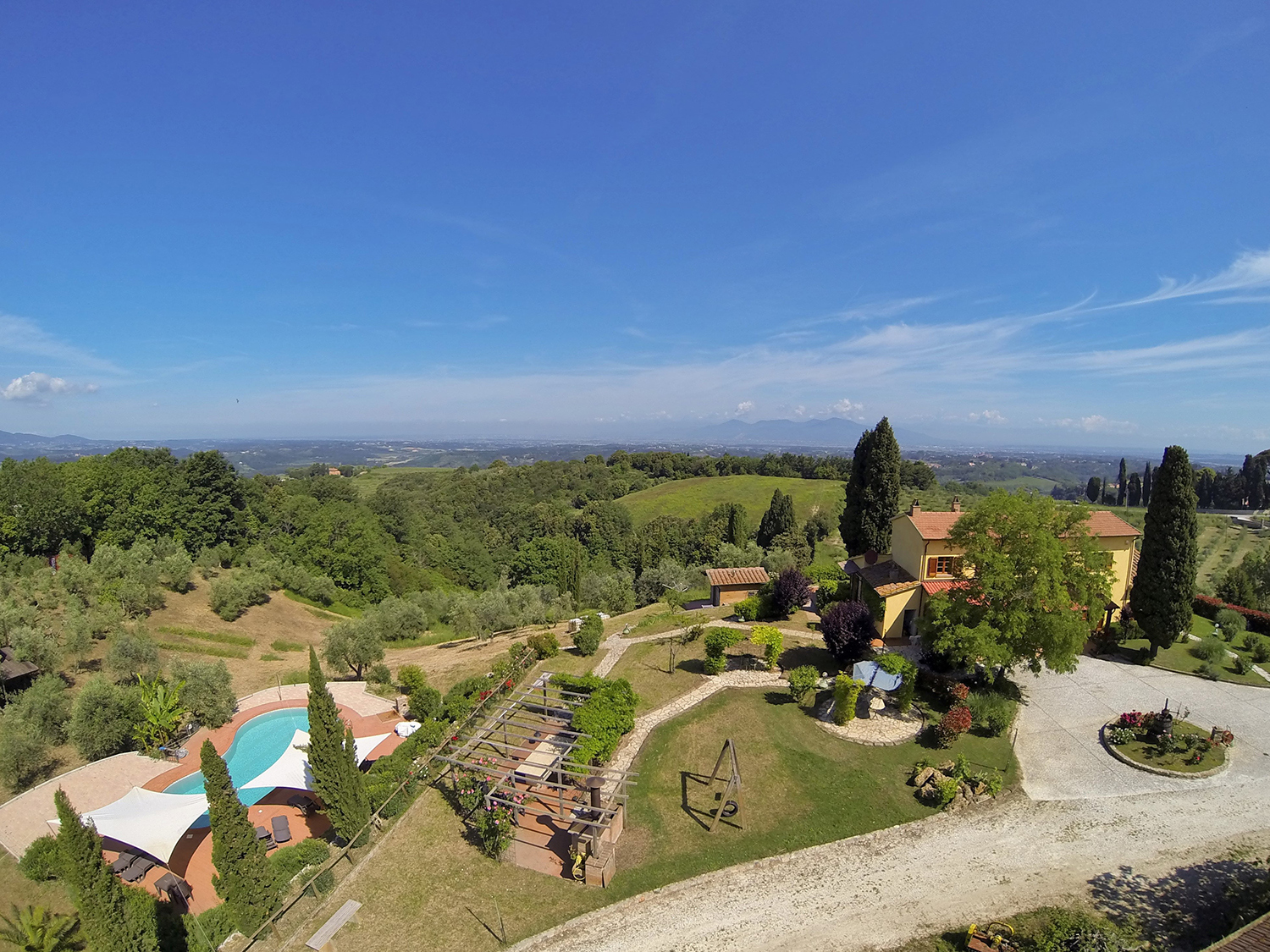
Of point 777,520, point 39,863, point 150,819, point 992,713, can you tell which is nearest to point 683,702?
Answer: point 992,713

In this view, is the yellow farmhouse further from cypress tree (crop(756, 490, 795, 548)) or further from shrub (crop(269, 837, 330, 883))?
cypress tree (crop(756, 490, 795, 548))

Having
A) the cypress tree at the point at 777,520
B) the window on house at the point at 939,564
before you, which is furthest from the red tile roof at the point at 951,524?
the cypress tree at the point at 777,520

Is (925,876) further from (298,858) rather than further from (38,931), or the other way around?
(38,931)

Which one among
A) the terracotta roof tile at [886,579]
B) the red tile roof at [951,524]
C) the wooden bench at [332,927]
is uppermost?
the red tile roof at [951,524]

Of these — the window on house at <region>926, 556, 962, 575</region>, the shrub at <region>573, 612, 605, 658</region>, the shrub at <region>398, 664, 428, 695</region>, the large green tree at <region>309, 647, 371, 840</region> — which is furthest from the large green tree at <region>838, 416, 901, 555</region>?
the large green tree at <region>309, 647, 371, 840</region>

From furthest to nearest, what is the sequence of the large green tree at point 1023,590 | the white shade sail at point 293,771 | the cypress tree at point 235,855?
the large green tree at point 1023,590 → the white shade sail at point 293,771 → the cypress tree at point 235,855

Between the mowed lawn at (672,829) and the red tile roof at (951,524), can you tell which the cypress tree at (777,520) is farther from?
the mowed lawn at (672,829)
